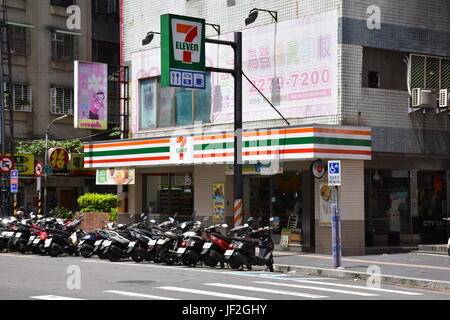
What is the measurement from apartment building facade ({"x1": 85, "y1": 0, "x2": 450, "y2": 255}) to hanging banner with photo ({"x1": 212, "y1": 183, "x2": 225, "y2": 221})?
0.20 ft

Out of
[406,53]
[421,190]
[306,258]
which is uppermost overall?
[406,53]

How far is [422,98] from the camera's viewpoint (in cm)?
2706

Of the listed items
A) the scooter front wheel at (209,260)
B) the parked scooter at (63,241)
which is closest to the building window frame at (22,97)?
the parked scooter at (63,241)

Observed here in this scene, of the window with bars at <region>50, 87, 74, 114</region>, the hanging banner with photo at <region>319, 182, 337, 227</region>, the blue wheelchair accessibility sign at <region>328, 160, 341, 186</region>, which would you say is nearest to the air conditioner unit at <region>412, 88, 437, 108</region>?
the hanging banner with photo at <region>319, 182, 337, 227</region>

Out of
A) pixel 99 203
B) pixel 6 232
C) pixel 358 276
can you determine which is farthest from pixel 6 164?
pixel 358 276

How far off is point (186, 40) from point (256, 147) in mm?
4232

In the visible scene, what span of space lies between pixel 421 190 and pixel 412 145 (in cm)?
239

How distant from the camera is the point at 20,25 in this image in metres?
51.2

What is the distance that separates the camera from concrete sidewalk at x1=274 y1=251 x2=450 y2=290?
62.8 ft

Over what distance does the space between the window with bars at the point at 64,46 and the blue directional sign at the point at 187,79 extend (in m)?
30.1

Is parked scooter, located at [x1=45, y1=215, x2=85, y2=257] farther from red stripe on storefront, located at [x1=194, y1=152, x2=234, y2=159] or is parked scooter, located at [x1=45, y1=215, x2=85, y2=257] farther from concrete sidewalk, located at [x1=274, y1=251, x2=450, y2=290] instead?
concrete sidewalk, located at [x1=274, y1=251, x2=450, y2=290]
